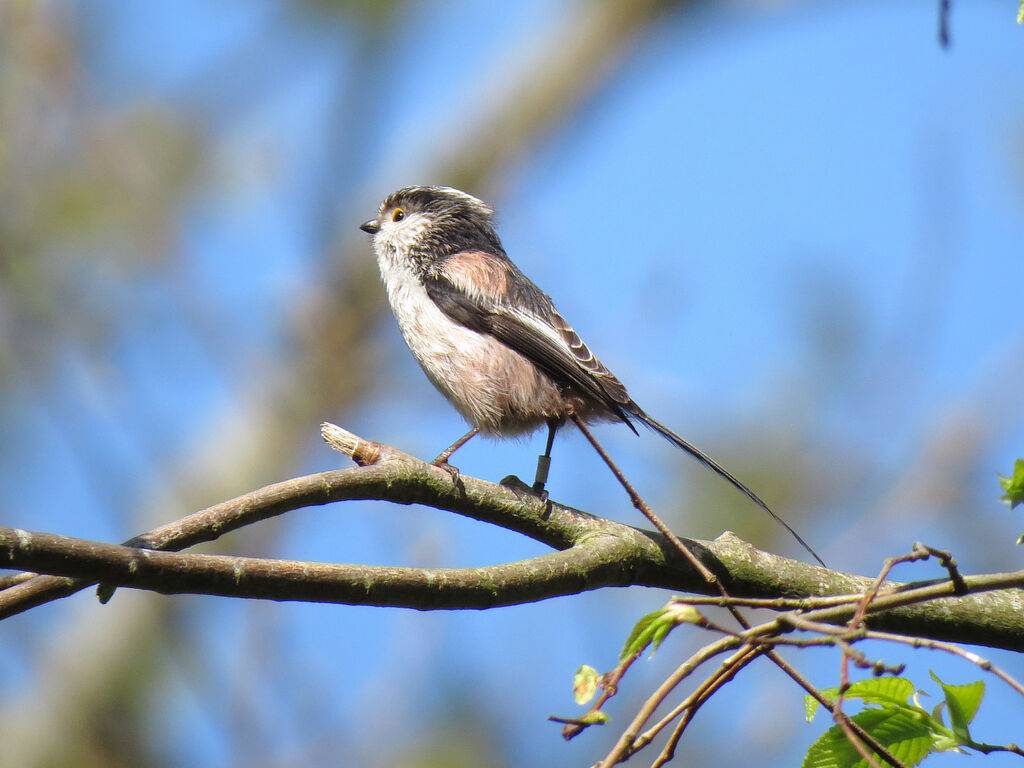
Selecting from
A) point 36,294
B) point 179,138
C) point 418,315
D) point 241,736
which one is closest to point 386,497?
point 418,315

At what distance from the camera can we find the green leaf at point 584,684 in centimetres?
192

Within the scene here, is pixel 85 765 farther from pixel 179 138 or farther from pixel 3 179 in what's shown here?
pixel 179 138

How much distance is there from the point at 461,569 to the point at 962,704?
1052mm

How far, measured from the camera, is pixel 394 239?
5.18 meters

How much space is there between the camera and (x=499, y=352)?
4.18m

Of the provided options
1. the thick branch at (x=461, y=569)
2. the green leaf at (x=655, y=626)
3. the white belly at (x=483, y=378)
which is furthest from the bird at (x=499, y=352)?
the green leaf at (x=655, y=626)

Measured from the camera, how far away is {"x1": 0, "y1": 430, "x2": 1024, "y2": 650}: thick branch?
1.79 m

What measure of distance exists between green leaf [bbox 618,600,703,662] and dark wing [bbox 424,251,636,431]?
7.15ft

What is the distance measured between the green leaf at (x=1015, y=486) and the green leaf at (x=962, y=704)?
38 centimetres

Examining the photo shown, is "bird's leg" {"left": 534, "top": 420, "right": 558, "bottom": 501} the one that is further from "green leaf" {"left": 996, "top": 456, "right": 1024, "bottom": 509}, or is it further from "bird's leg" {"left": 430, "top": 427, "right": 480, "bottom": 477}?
"green leaf" {"left": 996, "top": 456, "right": 1024, "bottom": 509}

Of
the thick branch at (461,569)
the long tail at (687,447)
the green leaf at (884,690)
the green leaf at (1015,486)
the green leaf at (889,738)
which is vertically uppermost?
the long tail at (687,447)

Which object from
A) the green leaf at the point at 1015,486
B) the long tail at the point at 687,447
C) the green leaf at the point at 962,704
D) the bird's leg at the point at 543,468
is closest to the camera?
the green leaf at the point at 962,704

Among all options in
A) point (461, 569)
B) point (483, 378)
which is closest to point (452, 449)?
point (483, 378)

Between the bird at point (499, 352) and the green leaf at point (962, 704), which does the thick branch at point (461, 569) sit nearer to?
the green leaf at point (962, 704)
